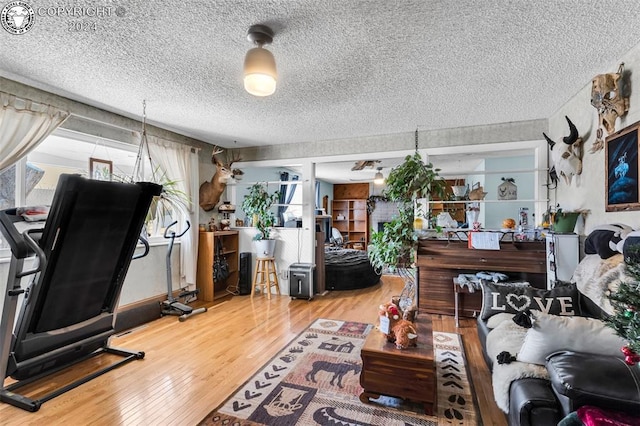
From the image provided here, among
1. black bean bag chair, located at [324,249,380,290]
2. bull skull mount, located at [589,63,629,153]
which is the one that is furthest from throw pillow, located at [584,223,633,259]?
black bean bag chair, located at [324,249,380,290]

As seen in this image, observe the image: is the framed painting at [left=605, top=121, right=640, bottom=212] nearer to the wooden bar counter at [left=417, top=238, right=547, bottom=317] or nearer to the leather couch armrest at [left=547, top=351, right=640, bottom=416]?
the wooden bar counter at [left=417, top=238, right=547, bottom=317]

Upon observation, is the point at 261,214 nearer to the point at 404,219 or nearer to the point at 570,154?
the point at 404,219

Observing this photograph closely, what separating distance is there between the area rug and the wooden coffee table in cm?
10

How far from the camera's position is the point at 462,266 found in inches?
152

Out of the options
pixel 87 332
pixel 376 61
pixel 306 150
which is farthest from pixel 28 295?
pixel 306 150

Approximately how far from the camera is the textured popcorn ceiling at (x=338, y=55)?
1.83 metres

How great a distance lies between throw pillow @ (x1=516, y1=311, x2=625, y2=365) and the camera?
56.2 inches

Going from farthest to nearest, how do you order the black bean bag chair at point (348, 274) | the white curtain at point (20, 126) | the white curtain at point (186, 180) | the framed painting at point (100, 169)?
the black bean bag chair at point (348, 274) < the white curtain at point (186, 180) < the framed painting at point (100, 169) < the white curtain at point (20, 126)

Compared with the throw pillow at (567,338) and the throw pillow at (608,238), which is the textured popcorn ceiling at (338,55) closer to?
the throw pillow at (608,238)

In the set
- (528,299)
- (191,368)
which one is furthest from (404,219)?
(191,368)

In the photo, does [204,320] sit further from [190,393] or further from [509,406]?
[509,406]

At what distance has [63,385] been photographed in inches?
93.2

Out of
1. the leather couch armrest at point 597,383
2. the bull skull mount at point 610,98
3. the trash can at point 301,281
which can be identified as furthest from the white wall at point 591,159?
the trash can at point 301,281

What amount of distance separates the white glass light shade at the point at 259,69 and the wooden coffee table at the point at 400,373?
184 cm
